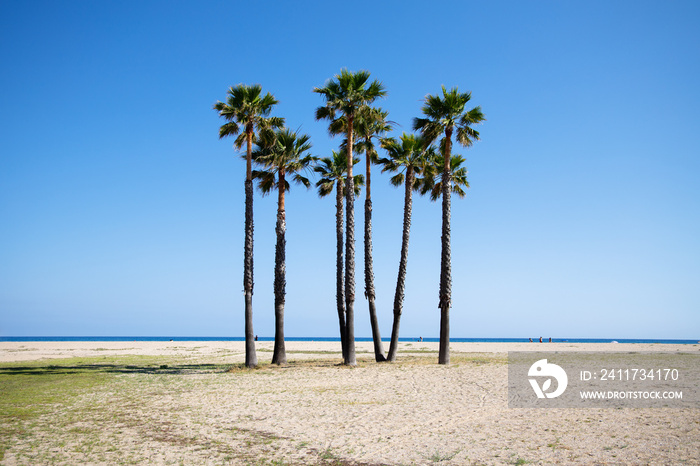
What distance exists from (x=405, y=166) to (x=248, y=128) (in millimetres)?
9308

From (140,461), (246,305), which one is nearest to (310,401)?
(140,461)

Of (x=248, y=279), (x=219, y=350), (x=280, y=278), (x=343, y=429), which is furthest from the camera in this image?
(x=219, y=350)

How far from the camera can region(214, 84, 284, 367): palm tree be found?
80.6ft

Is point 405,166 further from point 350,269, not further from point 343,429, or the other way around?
point 343,429

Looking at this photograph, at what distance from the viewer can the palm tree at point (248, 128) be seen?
24562 mm

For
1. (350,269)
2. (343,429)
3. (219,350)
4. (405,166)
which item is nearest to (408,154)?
(405,166)

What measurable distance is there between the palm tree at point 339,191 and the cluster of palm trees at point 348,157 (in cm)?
6

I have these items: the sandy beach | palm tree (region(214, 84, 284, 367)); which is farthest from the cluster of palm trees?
the sandy beach

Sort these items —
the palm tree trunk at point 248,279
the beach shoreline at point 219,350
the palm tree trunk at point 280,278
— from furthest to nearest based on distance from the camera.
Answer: the beach shoreline at point 219,350
the palm tree trunk at point 280,278
the palm tree trunk at point 248,279

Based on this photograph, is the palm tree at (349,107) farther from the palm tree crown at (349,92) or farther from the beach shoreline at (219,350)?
the beach shoreline at (219,350)

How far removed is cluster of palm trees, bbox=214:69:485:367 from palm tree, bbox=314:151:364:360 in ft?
0.19

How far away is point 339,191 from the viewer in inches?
1129

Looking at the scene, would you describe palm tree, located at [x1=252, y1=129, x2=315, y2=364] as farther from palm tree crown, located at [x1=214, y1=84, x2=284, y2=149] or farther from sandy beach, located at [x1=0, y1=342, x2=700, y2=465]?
sandy beach, located at [x1=0, y1=342, x2=700, y2=465]

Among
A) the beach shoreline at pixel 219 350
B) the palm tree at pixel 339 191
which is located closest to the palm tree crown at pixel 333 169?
the palm tree at pixel 339 191
